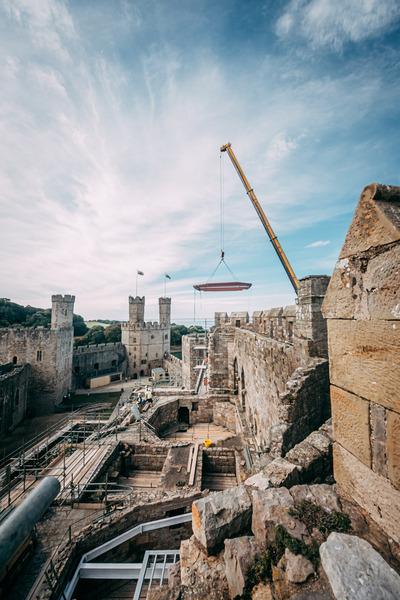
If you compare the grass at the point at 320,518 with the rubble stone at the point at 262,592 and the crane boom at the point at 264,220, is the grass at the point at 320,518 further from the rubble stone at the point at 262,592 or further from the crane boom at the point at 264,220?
the crane boom at the point at 264,220

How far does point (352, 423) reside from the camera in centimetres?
235

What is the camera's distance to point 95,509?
8234mm

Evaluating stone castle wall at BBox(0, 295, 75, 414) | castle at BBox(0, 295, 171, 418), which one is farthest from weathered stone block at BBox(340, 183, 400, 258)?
stone castle wall at BBox(0, 295, 75, 414)

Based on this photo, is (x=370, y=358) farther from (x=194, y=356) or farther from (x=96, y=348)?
(x=96, y=348)

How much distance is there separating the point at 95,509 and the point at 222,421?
8797 millimetres

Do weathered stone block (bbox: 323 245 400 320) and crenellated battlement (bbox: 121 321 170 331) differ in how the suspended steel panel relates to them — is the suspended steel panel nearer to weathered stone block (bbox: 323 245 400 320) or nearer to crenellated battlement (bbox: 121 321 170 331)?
crenellated battlement (bbox: 121 321 170 331)

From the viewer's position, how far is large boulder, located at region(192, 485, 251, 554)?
2352mm

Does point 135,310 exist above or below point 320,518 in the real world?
above

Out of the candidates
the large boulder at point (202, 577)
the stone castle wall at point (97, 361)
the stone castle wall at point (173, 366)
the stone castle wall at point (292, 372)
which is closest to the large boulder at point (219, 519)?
the large boulder at point (202, 577)

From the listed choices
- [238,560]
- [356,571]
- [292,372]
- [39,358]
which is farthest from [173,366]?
[356,571]

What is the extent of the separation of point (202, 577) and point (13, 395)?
26.7m

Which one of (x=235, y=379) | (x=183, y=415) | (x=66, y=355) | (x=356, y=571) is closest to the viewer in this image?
→ (x=356, y=571)

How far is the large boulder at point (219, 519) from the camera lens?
7.72 feet

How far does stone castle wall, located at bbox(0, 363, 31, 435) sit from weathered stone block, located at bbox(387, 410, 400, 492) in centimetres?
2610
